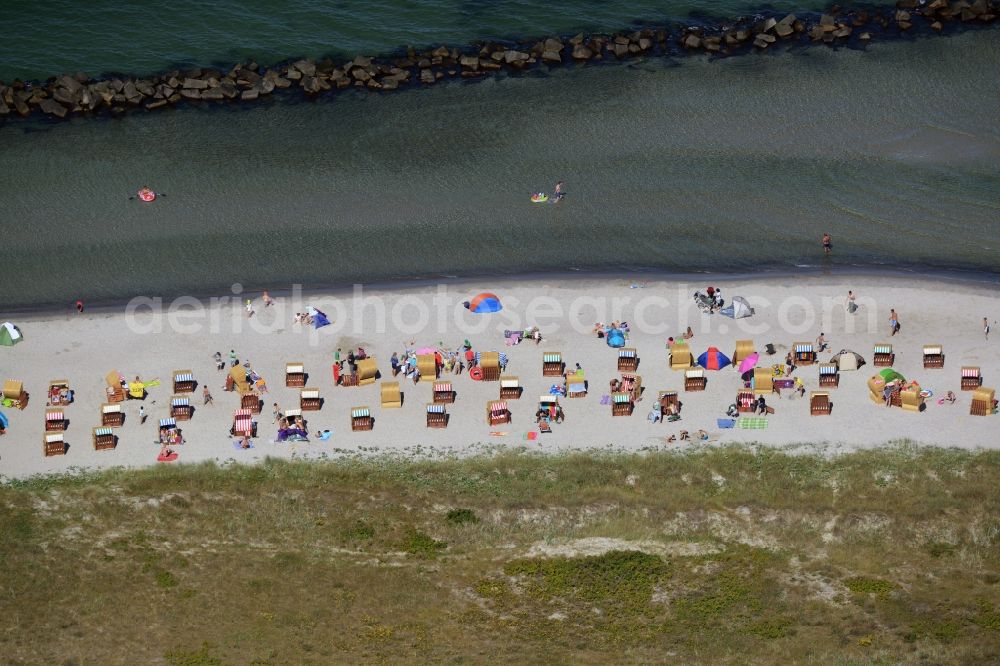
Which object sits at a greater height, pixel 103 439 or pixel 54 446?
pixel 103 439

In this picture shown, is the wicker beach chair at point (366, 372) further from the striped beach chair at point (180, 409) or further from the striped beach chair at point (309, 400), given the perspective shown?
the striped beach chair at point (180, 409)

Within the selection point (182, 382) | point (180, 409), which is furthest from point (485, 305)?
point (180, 409)

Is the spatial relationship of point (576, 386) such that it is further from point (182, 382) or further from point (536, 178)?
point (536, 178)

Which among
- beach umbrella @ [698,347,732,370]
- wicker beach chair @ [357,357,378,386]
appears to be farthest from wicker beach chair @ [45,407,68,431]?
beach umbrella @ [698,347,732,370]

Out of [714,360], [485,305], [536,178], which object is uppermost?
[536,178]

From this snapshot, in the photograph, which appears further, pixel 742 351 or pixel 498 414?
pixel 742 351

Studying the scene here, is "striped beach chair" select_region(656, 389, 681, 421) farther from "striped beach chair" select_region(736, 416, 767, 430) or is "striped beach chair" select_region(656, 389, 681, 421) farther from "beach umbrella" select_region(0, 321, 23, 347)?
"beach umbrella" select_region(0, 321, 23, 347)

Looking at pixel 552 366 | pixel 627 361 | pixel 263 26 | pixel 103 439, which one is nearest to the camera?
pixel 103 439

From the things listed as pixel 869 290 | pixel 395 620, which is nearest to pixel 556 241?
pixel 869 290
